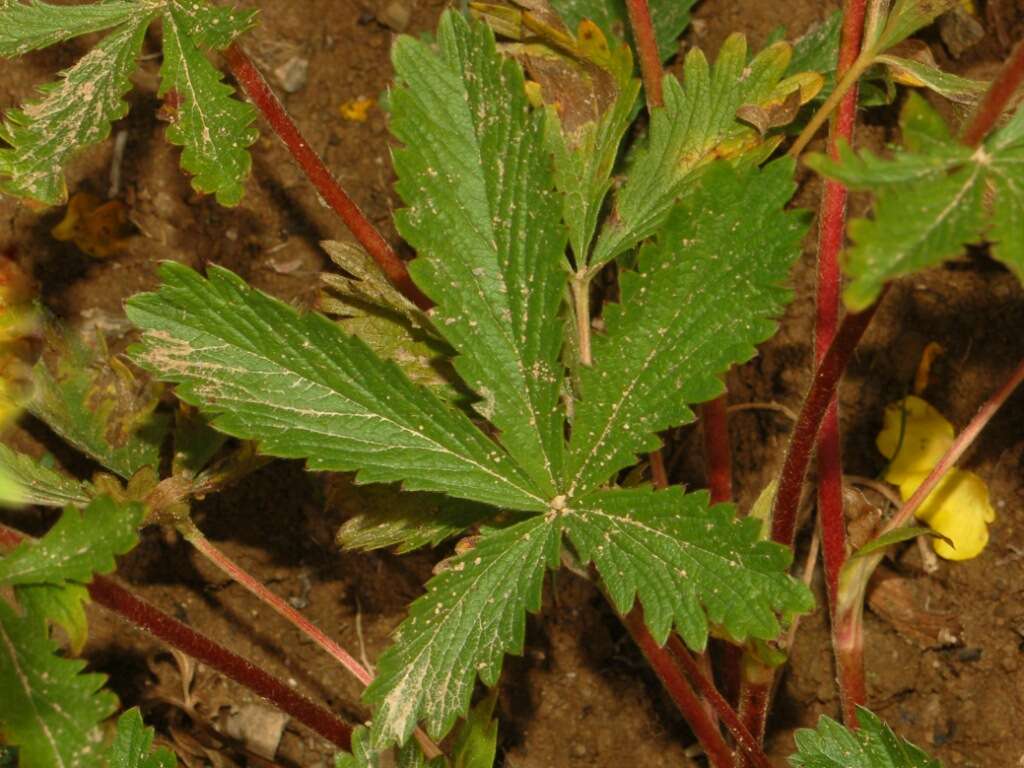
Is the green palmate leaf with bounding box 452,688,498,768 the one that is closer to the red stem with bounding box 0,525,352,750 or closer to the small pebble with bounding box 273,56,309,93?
the red stem with bounding box 0,525,352,750

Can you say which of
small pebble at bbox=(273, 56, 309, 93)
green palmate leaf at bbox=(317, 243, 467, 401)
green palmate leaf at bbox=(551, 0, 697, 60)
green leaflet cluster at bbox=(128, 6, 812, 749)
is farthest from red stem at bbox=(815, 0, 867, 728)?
small pebble at bbox=(273, 56, 309, 93)

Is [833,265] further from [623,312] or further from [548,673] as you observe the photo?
[548,673]

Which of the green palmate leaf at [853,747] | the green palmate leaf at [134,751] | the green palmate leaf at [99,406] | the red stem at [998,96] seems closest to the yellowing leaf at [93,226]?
the green palmate leaf at [99,406]

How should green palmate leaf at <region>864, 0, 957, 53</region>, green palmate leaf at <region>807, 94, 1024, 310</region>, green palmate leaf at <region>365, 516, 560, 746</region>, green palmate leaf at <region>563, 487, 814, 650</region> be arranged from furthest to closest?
green palmate leaf at <region>864, 0, 957, 53</region> < green palmate leaf at <region>365, 516, 560, 746</region> < green palmate leaf at <region>563, 487, 814, 650</region> < green palmate leaf at <region>807, 94, 1024, 310</region>

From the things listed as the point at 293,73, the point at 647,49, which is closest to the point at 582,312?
the point at 647,49

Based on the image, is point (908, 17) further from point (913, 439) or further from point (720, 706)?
point (720, 706)
